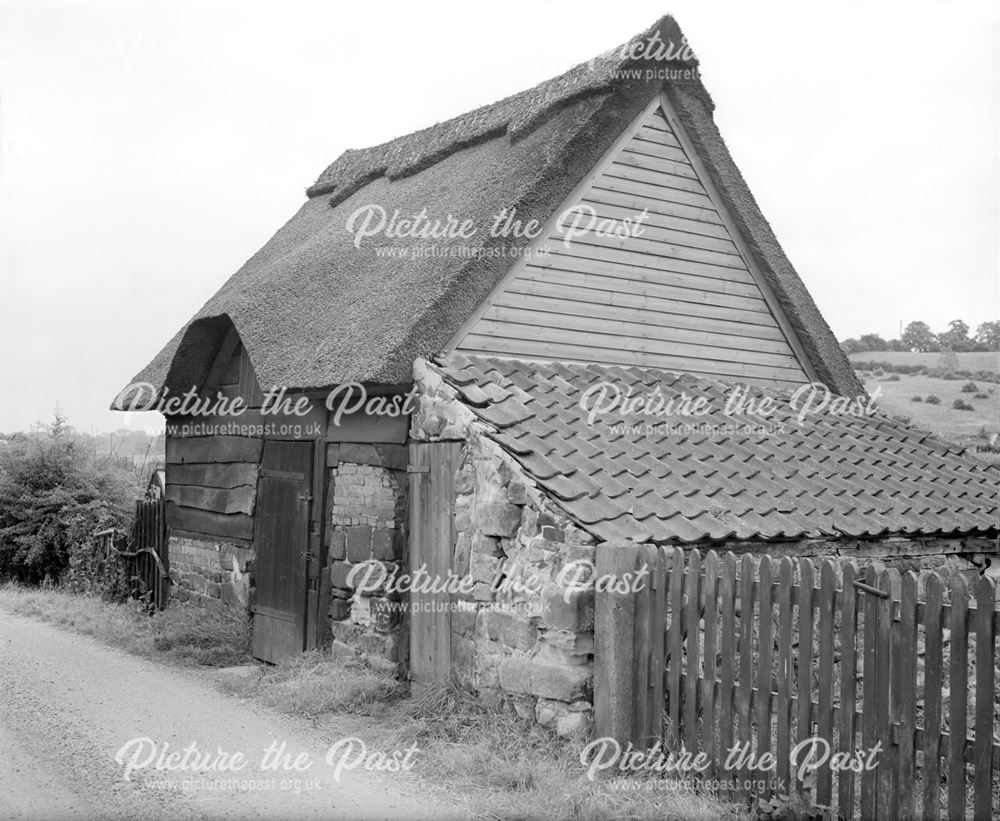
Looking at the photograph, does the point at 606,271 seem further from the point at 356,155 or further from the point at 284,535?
the point at 356,155

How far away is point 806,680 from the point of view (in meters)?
5.05

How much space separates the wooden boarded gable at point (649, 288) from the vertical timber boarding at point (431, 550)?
1.15 m

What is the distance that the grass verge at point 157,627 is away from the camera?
33.3 ft

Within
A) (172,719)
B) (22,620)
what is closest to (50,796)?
(172,719)

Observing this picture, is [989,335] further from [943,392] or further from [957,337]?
[943,392]

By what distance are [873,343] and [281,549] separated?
4521 centimetres

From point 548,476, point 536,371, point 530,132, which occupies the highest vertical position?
point 530,132

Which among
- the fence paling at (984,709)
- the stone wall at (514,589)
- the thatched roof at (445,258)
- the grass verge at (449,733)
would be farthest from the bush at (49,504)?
the fence paling at (984,709)

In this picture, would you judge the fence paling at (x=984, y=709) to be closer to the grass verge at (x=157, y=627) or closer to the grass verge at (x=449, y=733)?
the grass verge at (x=449, y=733)

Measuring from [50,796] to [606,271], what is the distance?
6.40m

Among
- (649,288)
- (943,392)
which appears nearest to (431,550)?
(649,288)

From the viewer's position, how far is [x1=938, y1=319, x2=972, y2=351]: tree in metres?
47.3

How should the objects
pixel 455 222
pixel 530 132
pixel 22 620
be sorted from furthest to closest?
pixel 22 620
pixel 530 132
pixel 455 222

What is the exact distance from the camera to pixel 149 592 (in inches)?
505
